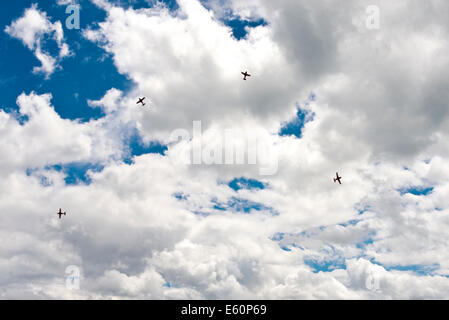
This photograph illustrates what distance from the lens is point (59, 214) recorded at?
155 meters
